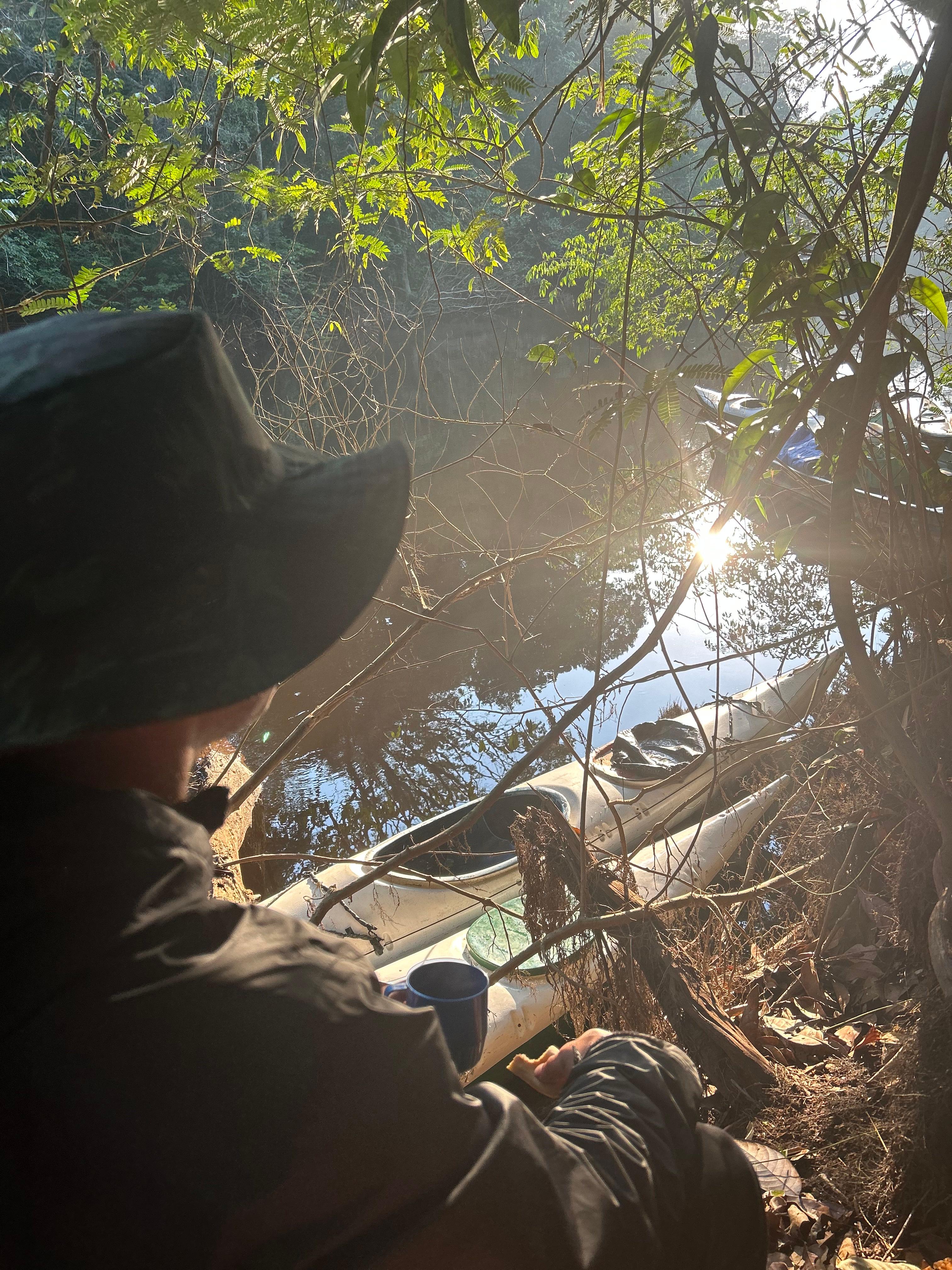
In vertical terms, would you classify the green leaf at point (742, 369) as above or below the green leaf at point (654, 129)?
below

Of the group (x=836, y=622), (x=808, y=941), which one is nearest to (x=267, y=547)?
(x=836, y=622)

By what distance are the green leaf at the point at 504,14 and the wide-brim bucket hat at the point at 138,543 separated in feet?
1.89

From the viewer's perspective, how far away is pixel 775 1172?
201 cm

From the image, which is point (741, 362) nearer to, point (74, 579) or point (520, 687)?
point (74, 579)

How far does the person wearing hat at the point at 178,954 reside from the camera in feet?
1.83

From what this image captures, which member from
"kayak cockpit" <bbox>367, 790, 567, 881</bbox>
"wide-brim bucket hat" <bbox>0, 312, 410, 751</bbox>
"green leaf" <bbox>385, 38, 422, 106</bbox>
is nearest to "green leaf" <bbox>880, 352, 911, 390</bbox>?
"green leaf" <bbox>385, 38, 422, 106</bbox>

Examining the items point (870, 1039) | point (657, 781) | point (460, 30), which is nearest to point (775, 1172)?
point (870, 1039)

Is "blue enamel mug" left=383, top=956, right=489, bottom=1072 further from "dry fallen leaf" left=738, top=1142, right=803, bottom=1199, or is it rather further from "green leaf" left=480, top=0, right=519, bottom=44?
"green leaf" left=480, top=0, right=519, bottom=44

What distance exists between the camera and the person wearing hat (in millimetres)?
559

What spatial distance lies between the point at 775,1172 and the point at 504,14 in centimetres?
254

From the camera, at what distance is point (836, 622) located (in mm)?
1719

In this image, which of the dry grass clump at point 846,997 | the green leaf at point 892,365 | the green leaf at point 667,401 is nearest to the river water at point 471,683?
the dry grass clump at point 846,997

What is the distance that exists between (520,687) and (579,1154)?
8.82 m

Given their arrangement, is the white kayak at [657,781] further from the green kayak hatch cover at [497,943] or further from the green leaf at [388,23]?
the green leaf at [388,23]
